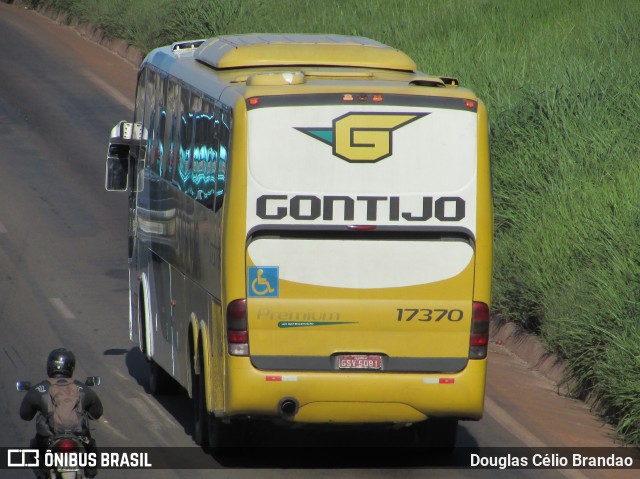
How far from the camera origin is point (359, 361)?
12281 mm

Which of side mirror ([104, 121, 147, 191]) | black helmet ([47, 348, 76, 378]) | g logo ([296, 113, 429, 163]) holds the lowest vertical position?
black helmet ([47, 348, 76, 378])

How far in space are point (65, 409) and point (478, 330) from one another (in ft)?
12.4

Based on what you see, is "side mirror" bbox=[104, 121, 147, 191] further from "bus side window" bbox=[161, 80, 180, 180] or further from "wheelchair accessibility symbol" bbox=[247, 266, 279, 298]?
"wheelchair accessibility symbol" bbox=[247, 266, 279, 298]

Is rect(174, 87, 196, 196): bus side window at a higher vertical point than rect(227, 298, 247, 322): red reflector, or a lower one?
higher

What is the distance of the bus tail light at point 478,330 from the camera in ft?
40.3

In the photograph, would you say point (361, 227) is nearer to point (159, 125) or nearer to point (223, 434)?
point (223, 434)

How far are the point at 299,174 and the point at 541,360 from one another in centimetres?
646

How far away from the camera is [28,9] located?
50.0 metres

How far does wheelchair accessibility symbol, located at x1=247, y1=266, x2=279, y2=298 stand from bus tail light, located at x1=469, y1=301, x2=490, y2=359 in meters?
1.70

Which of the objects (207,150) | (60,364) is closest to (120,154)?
(207,150)

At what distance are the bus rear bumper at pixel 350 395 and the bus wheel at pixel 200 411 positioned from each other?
978mm

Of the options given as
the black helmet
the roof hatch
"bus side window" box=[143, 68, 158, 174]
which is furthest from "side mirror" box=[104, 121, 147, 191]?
the black helmet

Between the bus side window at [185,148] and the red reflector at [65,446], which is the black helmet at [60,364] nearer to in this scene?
the red reflector at [65,446]

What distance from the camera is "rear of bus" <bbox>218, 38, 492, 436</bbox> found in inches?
476
